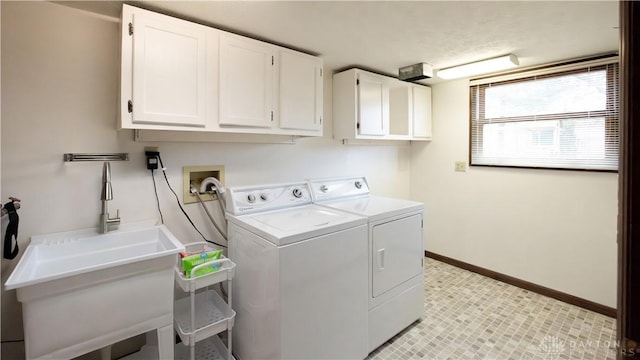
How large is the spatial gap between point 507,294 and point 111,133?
132 inches

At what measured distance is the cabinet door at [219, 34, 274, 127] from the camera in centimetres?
176

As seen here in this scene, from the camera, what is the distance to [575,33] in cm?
191

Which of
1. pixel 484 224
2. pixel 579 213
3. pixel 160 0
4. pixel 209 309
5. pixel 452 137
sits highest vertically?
pixel 160 0

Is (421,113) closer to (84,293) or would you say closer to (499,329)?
(499,329)

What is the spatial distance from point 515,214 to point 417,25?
6.92 feet

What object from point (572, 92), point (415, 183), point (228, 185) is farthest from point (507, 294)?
point (228, 185)

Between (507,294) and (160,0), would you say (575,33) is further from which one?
(160,0)

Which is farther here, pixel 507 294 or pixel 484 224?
pixel 484 224

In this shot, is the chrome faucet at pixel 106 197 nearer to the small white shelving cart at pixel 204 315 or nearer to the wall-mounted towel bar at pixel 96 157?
the wall-mounted towel bar at pixel 96 157

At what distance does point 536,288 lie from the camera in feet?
8.89

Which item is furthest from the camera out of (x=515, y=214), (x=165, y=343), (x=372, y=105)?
(x=515, y=214)

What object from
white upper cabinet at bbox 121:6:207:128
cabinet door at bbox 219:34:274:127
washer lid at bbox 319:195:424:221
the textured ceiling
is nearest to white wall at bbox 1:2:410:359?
the textured ceiling

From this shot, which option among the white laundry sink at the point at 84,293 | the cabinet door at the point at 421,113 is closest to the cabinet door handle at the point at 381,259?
Result: the white laundry sink at the point at 84,293

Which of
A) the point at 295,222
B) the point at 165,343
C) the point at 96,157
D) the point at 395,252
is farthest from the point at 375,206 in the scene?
the point at 96,157
